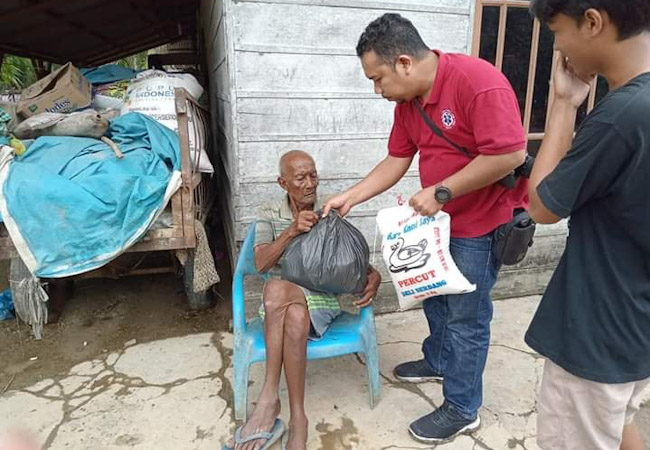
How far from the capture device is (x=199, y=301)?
3139 mm

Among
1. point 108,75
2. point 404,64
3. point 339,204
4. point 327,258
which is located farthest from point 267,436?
point 108,75

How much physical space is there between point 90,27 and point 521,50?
17.1ft

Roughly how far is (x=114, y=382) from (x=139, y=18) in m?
5.36

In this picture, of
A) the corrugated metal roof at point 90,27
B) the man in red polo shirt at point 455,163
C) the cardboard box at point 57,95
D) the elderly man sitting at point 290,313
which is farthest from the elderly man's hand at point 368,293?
the corrugated metal roof at point 90,27

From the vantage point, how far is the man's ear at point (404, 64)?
5.34 feet

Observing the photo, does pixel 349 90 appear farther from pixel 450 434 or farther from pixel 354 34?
pixel 450 434

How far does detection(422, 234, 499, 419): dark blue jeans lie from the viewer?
1.82 meters

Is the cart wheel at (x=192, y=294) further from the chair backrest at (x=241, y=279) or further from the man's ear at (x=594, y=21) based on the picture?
the man's ear at (x=594, y=21)

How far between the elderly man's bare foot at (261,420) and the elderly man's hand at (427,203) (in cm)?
99

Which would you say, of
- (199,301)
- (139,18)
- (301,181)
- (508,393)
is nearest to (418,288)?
(301,181)

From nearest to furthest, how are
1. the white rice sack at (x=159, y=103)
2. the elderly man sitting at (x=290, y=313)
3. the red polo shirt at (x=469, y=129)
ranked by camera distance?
the red polo shirt at (x=469, y=129) → the elderly man sitting at (x=290, y=313) → the white rice sack at (x=159, y=103)

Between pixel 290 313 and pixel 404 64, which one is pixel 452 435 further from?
pixel 404 64

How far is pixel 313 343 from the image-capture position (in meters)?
A: 2.03

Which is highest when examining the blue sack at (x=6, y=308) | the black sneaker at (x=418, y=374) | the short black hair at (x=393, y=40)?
the short black hair at (x=393, y=40)
